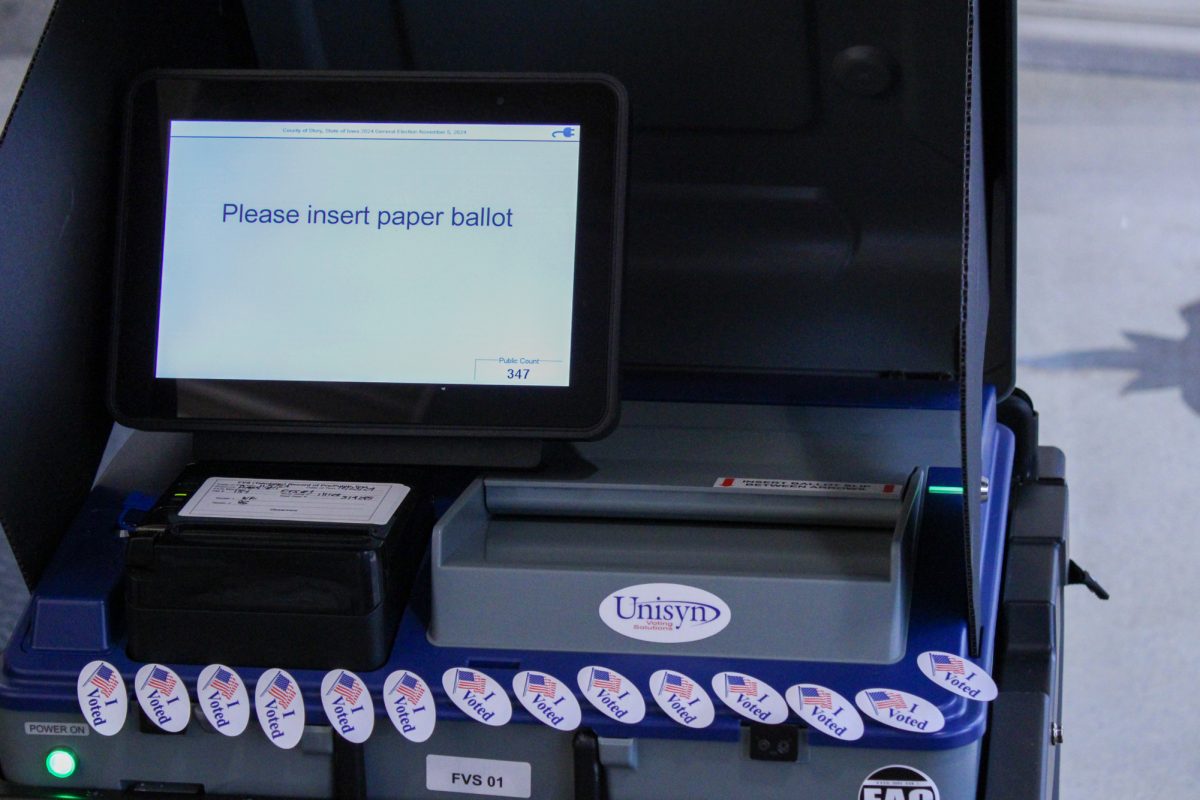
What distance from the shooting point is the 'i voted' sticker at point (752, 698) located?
0.86 meters

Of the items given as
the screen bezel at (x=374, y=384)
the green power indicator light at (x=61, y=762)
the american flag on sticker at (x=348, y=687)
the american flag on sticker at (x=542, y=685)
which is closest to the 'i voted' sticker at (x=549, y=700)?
the american flag on sticker at (x=542, y=685)

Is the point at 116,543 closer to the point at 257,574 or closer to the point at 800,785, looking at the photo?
the point at 257,574

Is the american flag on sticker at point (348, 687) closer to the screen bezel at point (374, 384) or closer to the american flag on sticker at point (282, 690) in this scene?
the american flag on sticker at point (282, 690)

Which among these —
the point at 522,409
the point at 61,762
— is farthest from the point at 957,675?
the point at 61,762

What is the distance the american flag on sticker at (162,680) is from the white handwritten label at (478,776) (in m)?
0.18

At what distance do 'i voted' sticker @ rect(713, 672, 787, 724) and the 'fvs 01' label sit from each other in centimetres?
4

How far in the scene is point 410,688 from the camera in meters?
0.90

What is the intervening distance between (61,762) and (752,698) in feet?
1.60

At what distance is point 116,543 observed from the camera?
1032 mm

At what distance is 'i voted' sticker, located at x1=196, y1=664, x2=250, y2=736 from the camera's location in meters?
0.90

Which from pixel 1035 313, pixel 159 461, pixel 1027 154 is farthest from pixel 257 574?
pixel 1027 154

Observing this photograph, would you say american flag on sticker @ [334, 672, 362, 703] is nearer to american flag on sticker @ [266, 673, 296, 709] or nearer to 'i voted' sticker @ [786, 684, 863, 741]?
american flag on sticker @ [266, 673, 296, 709]

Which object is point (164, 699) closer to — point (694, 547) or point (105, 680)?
point (105, 680)

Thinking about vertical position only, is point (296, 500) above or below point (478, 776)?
above
